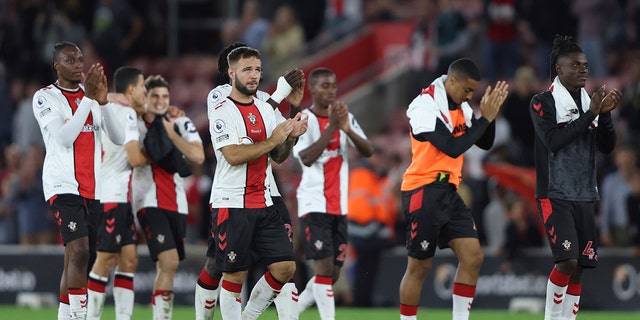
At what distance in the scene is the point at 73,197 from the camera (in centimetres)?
1214

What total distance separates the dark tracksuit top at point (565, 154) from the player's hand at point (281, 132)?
2.58 meters

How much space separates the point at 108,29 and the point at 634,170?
407 inches

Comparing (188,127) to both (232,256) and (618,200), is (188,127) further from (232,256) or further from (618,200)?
(618,200)

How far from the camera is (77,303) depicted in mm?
11875

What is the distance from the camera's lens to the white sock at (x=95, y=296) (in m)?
13.3

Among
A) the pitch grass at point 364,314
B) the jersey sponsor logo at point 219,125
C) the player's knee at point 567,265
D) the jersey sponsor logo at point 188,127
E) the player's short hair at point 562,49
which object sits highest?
the player's short hair at point 562,49

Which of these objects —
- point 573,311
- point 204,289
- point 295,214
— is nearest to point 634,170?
point 295,214

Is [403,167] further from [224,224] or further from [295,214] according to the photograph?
[224,224]

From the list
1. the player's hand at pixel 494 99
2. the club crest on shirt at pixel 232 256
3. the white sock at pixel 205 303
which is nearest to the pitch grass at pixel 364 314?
the white sock at pixel 205 303

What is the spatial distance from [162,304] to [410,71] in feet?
38.5

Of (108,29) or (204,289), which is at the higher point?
(108,29)

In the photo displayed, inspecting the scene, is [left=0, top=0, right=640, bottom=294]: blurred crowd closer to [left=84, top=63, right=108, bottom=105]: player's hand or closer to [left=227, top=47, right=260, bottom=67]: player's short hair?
[left=84, top=63, right=108, bottom=105]: player's hand

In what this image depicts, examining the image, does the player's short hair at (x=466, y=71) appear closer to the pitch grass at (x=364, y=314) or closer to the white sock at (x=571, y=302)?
the white sock at (x=571, y=302)

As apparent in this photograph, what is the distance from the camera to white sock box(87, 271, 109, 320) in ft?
43.6
